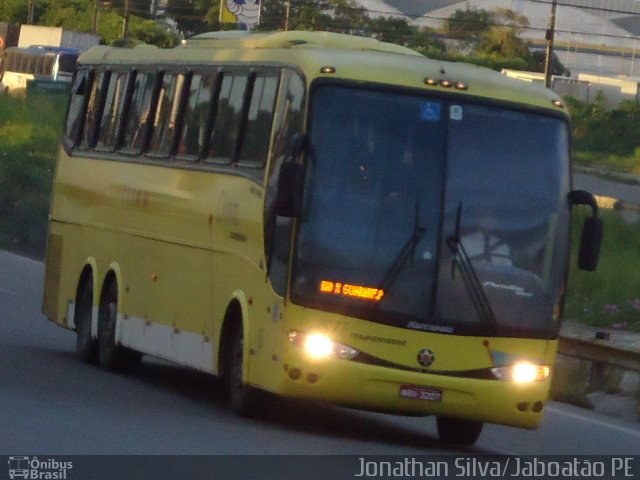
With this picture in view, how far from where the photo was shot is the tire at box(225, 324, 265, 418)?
1307cm

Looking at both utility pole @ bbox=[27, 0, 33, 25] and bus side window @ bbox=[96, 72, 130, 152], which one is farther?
utility pole @ bbox=[27, 0, 33, 25]

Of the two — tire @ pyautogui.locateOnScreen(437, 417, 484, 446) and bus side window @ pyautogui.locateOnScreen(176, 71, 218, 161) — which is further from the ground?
bus side window @ pyautogui.locateOnScreen(176, 71, 218, 161)

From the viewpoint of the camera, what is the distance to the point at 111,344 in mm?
16922

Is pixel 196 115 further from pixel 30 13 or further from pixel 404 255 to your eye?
pixel 30 13

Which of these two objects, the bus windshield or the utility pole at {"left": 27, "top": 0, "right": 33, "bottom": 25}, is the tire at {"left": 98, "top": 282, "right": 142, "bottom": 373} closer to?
the bus windshield

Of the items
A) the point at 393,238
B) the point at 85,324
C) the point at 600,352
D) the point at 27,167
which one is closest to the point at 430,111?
the point at 393,238

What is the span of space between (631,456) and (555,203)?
2062mm

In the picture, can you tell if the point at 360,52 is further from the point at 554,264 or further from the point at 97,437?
the point at 97,437

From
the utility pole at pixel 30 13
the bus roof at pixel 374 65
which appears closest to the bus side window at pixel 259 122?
the bus roof at pixel 374 65

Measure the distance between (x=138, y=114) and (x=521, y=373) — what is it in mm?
5726

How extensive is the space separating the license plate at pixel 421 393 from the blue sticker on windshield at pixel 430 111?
200 centimetres

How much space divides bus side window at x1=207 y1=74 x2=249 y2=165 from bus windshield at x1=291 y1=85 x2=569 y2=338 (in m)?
1.68

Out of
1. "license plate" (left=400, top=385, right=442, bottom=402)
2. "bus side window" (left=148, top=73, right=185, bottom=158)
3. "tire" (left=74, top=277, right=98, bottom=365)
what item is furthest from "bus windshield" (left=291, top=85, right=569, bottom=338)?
"tire" (left=74, top=277, right=98, bottom=365)

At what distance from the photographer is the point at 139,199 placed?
16266mm
